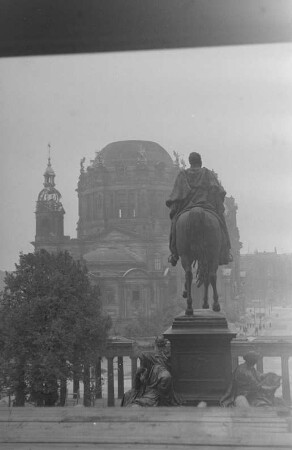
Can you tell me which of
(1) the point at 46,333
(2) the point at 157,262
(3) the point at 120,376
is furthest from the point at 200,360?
(2) the point at 157,262

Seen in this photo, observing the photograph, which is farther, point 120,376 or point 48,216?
point 48,216

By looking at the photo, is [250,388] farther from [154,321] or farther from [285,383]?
[154,321]

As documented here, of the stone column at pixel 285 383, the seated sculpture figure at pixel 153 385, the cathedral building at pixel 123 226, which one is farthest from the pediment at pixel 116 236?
the seated sculpture figure at pixel 153 385

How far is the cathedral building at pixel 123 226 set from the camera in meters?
63.3

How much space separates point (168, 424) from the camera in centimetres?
594

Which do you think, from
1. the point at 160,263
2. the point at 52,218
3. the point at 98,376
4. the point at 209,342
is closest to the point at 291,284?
the point at 160,263

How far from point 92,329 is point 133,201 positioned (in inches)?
2106

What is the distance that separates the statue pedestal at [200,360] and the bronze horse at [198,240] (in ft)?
1.37

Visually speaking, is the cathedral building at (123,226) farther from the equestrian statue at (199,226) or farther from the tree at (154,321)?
the equestrian statue at (199,226)

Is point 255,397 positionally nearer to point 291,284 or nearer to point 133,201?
point 133,201

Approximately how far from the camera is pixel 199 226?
321 inches

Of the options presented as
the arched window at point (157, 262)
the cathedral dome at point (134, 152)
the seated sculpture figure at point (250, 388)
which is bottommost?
the seated sculpture figure at point (250, 388)

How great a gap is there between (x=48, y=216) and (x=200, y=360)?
64.5 meters

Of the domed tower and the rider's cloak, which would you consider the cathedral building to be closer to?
the domed tower
